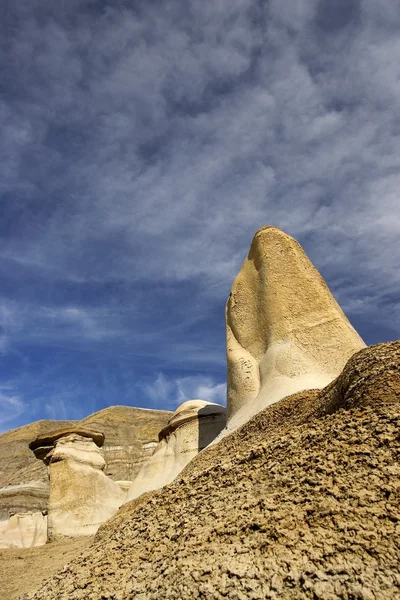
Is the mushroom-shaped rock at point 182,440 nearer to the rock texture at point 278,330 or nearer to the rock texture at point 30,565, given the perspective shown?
the rock texture at point 30,565

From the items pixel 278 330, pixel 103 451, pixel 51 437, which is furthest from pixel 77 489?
pixel 103 451

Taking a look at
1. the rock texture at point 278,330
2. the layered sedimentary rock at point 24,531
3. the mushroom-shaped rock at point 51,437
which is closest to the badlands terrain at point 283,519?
the rock texture at point 278,330

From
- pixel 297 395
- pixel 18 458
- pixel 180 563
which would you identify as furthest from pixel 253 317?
pixel 18 458

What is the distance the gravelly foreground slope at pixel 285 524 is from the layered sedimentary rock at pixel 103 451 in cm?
1473

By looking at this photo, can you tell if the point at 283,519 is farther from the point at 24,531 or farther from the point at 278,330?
the point at 24,531

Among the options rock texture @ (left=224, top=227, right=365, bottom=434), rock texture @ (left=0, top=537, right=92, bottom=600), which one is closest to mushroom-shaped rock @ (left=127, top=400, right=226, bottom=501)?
rock texture @ (left=0, top=537, right=92, bottom=600)

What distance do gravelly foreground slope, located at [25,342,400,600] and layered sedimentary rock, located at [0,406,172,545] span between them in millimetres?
14731

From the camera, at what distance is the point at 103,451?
2689cm

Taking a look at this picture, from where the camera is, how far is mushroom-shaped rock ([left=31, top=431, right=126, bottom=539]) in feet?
38.7

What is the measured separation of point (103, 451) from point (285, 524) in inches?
1027

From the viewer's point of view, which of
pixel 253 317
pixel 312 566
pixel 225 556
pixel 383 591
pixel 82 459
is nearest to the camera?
pixel 383 591

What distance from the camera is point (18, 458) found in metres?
30.0

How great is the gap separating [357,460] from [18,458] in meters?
31.0

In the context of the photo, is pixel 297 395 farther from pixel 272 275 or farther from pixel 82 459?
pixel 82 459
